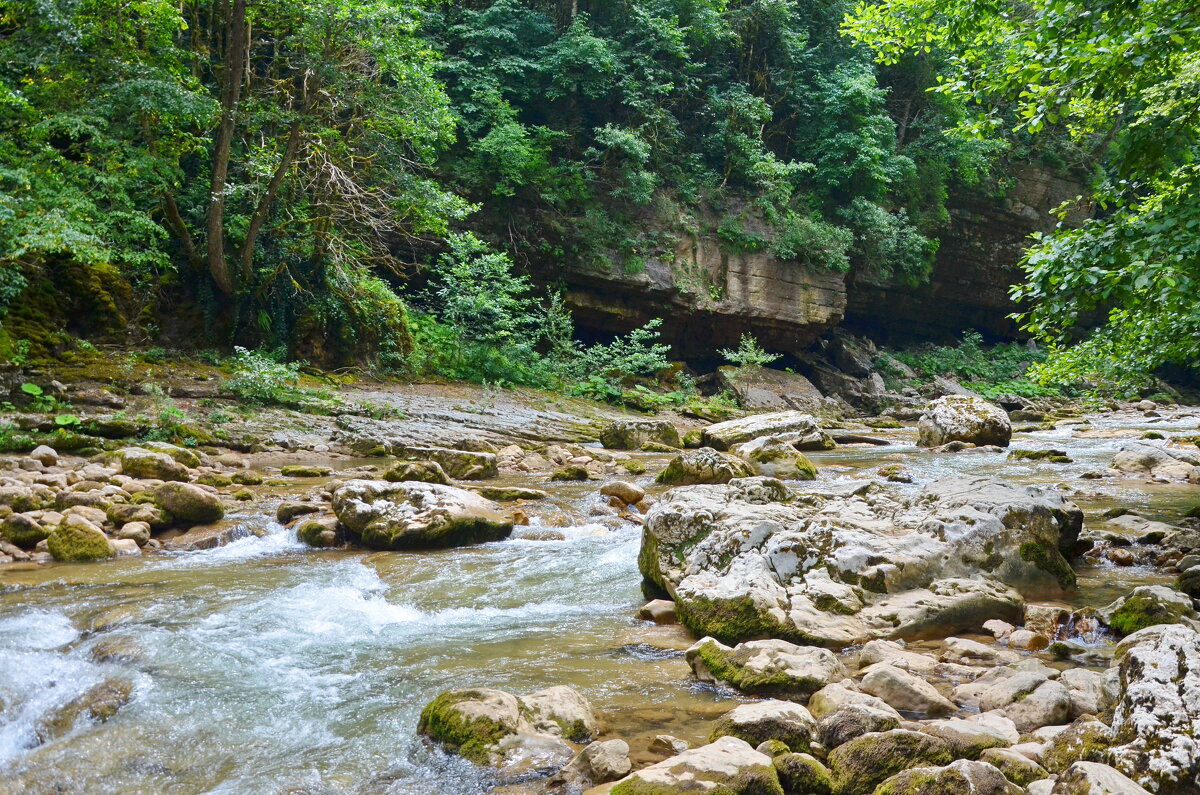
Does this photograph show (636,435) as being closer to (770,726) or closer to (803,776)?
(770,726)

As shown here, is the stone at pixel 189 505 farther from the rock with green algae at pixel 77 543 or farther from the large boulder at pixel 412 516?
the large boulder at pixel 412 516

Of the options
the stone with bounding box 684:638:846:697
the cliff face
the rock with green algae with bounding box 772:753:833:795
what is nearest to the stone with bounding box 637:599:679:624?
the stone with bounding box 684:638:846:697

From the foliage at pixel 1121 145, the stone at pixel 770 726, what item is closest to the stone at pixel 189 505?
the stone at pixel 770 726

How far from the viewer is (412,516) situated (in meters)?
7.77

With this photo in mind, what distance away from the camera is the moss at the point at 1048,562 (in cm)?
560

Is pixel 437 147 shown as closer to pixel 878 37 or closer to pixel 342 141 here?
pixel 342 141

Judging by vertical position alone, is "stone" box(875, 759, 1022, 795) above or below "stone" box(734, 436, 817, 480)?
above

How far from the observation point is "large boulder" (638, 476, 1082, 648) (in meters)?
4.82

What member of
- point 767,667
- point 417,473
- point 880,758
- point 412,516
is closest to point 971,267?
point 417,473

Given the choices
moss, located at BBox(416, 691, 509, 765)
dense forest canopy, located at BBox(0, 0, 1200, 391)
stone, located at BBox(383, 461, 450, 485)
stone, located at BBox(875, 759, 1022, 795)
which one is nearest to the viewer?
stone, located at BBox(875, 759, 1022, 795)

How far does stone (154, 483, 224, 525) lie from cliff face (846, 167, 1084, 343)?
84.3 ft

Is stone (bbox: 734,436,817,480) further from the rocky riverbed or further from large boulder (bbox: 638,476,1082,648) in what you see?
large boulder (bbox: 638,476,1082,648)

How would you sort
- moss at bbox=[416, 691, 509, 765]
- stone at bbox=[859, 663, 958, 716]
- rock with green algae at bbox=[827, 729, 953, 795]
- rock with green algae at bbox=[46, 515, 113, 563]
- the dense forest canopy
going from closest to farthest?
rock with green algae at bbox=[827, 729, 953, 795] < moss at bbox=[416, 691, 509, 765] < stone at bbox=[859, 663, 958, 716] < the dense forest canopy < rock with green algae at bbox=[46, 515, 113, 563]

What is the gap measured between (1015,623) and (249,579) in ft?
19.0
